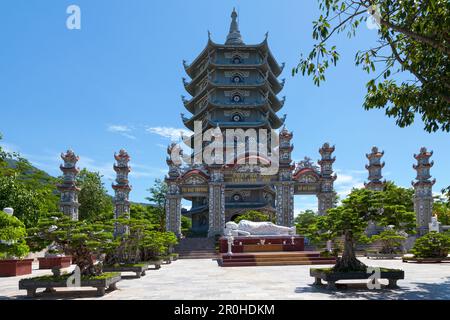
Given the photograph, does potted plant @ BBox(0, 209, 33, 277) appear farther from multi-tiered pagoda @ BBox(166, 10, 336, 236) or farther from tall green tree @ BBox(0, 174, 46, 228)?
multi-tiered pagoda @ BBox(166, 10, 336, 236)

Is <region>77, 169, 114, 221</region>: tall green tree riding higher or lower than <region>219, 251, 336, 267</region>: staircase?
higher

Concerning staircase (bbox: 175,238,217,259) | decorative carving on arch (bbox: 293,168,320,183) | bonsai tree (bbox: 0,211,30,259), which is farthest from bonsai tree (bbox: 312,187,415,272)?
decorative carving on arch (bbox: 293,168,320,183)

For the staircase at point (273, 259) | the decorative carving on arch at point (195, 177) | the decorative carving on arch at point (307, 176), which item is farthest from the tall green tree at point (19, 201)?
the decorative carving on arch at point (307, 176)

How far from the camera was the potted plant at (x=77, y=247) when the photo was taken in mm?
10789

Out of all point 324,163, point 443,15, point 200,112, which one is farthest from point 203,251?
point 443,15

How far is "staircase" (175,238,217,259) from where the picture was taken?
30.5m

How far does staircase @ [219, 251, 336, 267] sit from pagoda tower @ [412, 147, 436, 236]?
17757mm

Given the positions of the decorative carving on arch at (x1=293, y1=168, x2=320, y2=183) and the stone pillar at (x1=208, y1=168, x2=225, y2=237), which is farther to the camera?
the decorative carving on arch at (x1=293, y1=168, x2=320, y2=183)

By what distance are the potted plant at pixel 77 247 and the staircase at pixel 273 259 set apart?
10.4m

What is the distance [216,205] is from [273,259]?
13.6 m

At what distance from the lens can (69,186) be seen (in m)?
34.2

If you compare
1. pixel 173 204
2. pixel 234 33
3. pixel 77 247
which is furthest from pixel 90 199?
pixel 77 247

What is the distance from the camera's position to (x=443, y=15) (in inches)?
381
